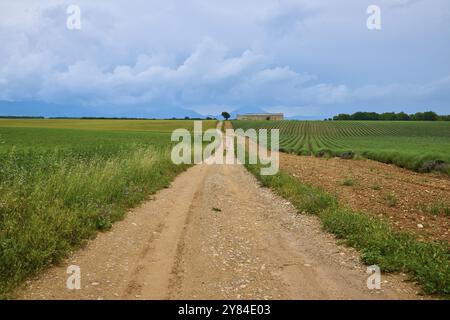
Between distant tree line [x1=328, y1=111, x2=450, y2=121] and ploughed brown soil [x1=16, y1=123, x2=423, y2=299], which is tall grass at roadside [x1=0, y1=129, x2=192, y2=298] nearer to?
ploughed brown soil [x1=16, y1=123, x2=423, y2=299]

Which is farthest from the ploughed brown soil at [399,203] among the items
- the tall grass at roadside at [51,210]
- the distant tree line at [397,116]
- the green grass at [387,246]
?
the distant tree line at [397,116]

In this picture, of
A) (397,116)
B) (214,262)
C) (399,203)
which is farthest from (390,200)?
(397,116)

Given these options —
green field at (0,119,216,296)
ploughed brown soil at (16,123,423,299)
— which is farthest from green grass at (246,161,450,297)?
green field at (0,119,216,296)

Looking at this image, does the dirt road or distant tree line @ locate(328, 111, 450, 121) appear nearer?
the dirt road

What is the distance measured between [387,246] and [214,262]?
316 cm

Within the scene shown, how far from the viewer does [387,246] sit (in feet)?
23.1

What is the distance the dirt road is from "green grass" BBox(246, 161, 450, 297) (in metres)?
0.27

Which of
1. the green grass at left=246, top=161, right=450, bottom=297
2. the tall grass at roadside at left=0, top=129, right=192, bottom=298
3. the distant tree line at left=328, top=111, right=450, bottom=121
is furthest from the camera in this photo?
the distant tree line at left=328, top=111, right=450, bottom=121

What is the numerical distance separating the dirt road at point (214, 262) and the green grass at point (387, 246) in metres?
0.27

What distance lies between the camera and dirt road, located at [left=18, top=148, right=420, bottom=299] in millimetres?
5523
